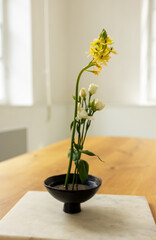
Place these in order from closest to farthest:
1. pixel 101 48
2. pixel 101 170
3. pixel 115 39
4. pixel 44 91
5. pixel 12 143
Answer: pixel 101 48 → pixel 101 170 → pixel 12 143 → pixel 44 91 → pixel 115 39

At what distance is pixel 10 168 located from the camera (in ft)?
3.42

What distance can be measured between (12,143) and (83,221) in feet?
7.90

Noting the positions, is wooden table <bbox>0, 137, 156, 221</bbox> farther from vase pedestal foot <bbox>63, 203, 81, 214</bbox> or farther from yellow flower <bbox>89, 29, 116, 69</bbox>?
yellow flower <bbox>89, 29, 116, 69</bbox>

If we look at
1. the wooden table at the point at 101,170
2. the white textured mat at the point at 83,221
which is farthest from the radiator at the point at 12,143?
the white textured mat at the point at 83,221

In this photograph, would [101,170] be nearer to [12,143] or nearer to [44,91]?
[12,143]

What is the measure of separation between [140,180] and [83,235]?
1.45 feet

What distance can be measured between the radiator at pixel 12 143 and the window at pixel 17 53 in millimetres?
376

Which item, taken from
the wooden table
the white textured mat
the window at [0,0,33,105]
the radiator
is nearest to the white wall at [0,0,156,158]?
the window at [0,0,33,105]

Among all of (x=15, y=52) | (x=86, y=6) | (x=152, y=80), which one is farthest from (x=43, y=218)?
(x=86, y=6)

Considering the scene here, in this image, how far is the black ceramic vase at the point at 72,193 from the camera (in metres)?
0.57

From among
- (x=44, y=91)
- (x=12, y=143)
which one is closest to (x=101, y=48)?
(x=12, y=143)

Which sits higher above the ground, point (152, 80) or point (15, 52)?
point (15, 52)

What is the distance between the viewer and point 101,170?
1.03 meters

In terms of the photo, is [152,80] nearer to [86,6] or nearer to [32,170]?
[86,6]
